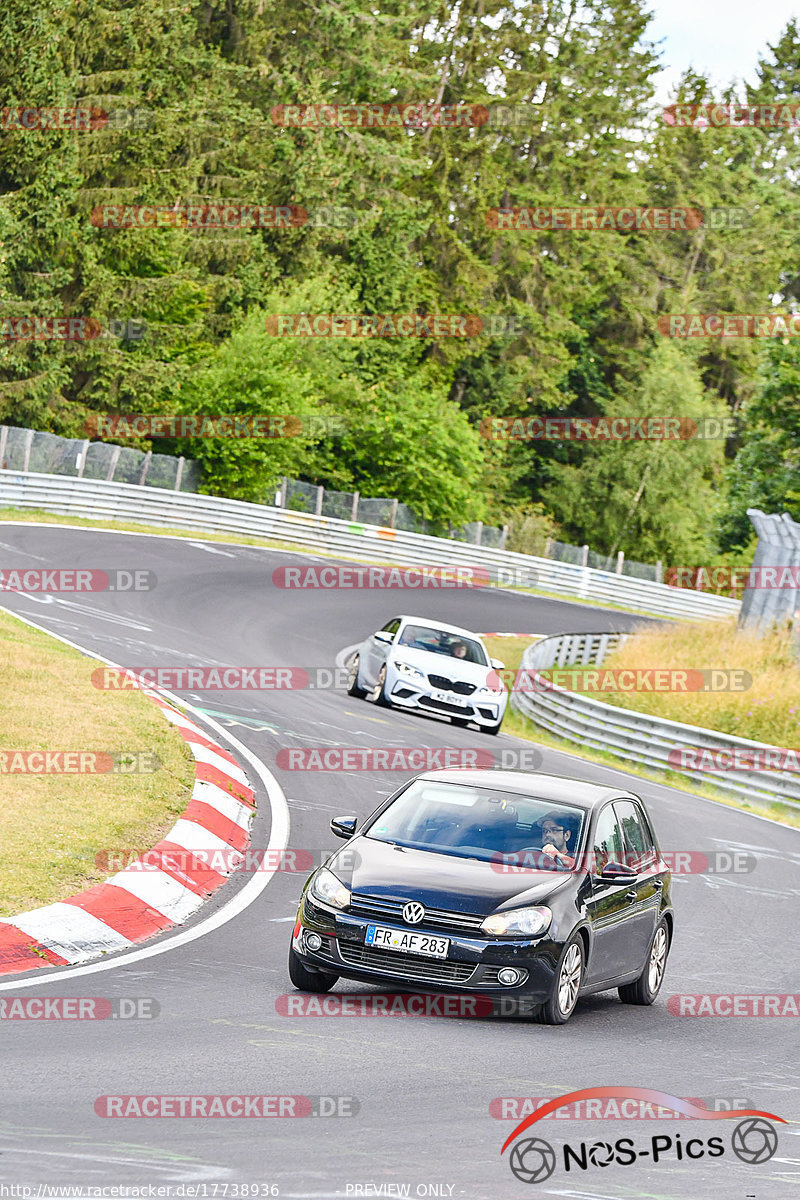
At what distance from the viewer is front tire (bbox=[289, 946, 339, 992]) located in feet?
28.6

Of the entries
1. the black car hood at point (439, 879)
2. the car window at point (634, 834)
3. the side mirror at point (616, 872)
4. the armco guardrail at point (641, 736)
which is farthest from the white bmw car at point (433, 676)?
the black car hood at point (439, 879)

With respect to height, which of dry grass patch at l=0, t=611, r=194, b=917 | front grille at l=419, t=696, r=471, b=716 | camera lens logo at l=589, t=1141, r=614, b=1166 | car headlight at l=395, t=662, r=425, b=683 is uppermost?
camera lens logo at l=589, t=1141, r=614, b=1166

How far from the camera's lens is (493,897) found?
8.59 m

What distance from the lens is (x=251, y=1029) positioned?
7.80 m

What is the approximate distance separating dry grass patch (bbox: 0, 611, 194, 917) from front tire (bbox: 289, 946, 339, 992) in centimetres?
184

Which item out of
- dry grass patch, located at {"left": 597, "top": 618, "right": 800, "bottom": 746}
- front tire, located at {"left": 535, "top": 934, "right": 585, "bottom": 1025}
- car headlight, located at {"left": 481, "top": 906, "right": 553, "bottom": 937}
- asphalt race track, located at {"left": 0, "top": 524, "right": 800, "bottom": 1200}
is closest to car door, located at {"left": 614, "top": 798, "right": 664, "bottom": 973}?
asphalt race track, located at {"left": 0, "top": 524, "right": 800, "bottom": 1200}

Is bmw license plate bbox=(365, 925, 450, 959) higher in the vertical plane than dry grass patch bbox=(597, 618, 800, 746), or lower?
higher

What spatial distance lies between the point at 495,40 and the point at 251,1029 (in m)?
70.8

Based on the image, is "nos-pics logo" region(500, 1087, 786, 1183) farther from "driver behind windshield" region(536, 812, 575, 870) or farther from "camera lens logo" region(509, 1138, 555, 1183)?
"driver behind windshield" region(536, 812, 575, 870)

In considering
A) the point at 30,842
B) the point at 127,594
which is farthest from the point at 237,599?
the point at 30,842

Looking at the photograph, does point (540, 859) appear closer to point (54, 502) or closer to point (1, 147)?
point (54, 502)

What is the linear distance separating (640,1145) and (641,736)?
709 inches

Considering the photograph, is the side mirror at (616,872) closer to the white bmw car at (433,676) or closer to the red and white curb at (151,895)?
the red and white curb at (151,895)

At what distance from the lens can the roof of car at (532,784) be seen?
31.9 feet
